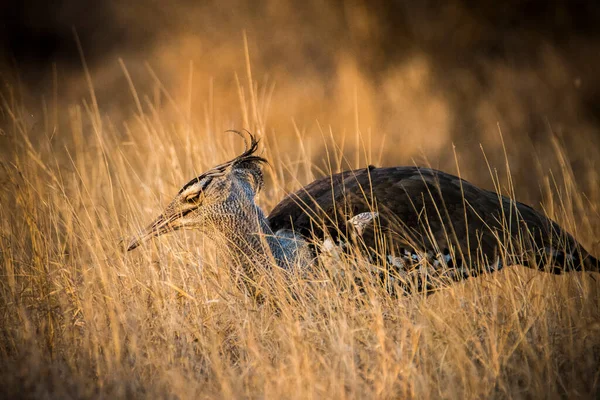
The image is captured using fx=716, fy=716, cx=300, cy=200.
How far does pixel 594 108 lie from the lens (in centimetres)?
975

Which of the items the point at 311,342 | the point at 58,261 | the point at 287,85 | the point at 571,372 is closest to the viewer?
the point at 571,372

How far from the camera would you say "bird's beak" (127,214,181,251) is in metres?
4.14

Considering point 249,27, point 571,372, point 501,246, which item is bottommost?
point 571,372

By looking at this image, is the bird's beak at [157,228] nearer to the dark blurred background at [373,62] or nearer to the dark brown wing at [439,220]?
the dark brown wing at [439,220]

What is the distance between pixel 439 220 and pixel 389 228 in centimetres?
32

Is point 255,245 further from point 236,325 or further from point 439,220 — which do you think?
point 439,220

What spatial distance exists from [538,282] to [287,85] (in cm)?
749

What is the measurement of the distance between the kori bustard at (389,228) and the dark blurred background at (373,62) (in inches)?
176

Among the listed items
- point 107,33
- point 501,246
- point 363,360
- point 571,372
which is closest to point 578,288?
point 501,246

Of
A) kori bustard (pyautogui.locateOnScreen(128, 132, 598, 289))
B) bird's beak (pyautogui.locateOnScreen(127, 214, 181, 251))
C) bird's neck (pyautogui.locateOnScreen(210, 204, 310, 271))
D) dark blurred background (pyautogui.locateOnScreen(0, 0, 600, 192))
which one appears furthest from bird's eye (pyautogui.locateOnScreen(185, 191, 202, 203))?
dark blurred background (pyautogui.locateOnScreen(0, 0, 600, 192))

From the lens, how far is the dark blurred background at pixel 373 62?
9773 millimetres

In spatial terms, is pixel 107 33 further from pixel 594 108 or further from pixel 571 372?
pixel 571 372

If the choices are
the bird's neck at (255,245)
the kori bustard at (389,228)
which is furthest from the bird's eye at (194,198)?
the bird's neck at (255,245)

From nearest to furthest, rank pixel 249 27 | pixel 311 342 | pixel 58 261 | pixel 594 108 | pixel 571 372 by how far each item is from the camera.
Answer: pixel 571 372
pixel 311 342
pixel 58 261
pixel 594 108
pixel 249 27
